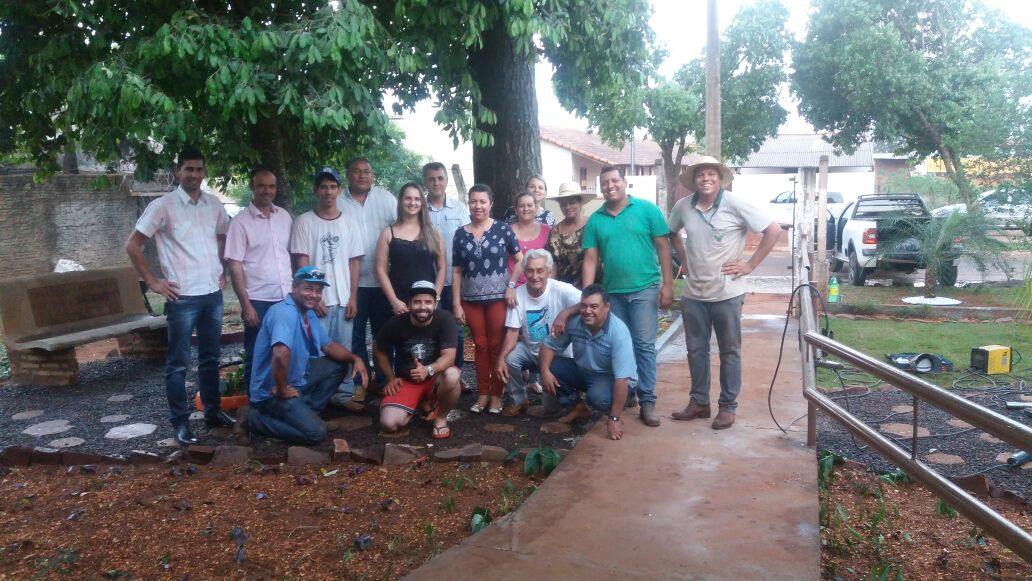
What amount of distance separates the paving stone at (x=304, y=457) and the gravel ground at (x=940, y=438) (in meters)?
3.29

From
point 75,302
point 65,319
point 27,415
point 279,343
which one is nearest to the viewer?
point 279,343

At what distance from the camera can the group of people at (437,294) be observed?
5004 millimetres

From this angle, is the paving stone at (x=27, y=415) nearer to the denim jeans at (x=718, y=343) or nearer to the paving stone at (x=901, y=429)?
the denim jeans at (x=718, y=343)

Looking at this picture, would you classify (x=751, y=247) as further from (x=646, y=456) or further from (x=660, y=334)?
(x=646, y=456)

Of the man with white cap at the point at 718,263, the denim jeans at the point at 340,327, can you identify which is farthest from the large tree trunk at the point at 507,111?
the man with white cap at the point at 718,263

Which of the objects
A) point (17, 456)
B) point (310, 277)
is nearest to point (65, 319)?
point (17, 456)

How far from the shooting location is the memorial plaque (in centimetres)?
750

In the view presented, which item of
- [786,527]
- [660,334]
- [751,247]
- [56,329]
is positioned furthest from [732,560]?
[751,247]

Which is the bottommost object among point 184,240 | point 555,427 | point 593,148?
point 555,427

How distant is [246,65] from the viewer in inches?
210

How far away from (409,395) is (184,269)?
66.4 inches

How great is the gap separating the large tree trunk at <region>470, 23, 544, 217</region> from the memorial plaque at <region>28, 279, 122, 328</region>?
4044 mm

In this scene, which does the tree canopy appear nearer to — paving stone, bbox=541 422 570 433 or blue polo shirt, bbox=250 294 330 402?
blue polo shirt, bbox=250 294 330 402

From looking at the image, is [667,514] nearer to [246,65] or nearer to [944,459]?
[944,459]
